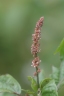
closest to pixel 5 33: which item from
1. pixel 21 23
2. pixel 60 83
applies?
pixel 21 23

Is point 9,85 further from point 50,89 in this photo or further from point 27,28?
point 27,28

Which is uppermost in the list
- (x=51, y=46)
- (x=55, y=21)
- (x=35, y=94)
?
(x=55, y=21)

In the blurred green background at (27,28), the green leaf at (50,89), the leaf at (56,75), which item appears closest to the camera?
the green leaf at (50,89)

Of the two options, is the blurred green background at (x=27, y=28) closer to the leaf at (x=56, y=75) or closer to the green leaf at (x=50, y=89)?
the leaf at (x=56, y=75)

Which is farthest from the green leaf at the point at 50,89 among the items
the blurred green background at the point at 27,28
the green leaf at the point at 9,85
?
the blurred green background at the point at 27,28

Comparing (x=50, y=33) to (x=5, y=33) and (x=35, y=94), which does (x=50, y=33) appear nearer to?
(x=5, y=33)

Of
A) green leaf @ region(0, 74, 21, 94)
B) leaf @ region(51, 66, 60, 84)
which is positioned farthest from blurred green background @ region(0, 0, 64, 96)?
green leaf @ region(0, 74, 21, 94)
